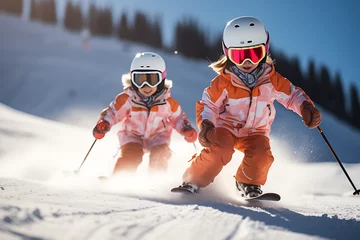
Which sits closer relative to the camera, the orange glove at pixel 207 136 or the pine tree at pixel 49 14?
the orange glove at pixel 207 136

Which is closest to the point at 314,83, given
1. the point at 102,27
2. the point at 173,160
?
the point at 102,27

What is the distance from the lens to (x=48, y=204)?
173 cm

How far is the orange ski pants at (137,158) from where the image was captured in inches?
157

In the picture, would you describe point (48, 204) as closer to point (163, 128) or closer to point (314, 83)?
point (163, 128)

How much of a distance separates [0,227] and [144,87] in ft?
10.6

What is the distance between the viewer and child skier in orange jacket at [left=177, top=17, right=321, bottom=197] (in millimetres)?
2955

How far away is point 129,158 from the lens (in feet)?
13.4

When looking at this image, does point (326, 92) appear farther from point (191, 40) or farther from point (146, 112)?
point (146, 112)

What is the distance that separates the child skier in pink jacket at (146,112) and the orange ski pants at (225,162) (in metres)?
1.31

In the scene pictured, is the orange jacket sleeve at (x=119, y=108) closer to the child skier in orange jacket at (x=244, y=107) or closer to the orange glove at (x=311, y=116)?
the child skier in orange jacket at (x=244, y=107)

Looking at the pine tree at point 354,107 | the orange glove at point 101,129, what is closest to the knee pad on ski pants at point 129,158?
the orange glove at point 101,129

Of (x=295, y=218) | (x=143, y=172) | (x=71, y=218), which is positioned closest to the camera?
(x=71, y=218)

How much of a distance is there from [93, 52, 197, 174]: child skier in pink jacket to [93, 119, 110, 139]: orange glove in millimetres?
23

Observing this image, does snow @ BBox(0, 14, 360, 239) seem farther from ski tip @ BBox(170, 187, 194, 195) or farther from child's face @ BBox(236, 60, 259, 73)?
child's face @ BBox(236, 60, 259, 73)
